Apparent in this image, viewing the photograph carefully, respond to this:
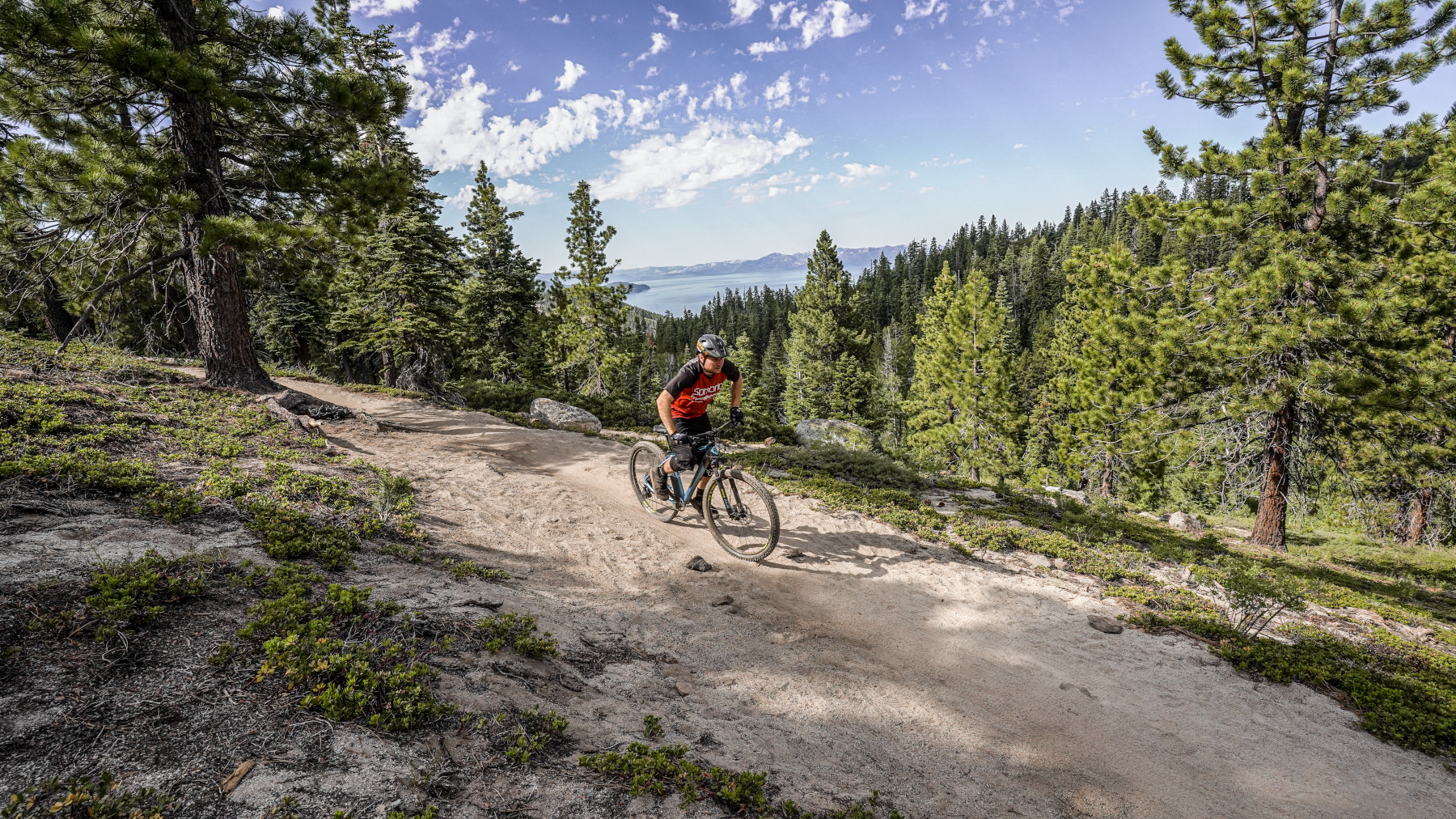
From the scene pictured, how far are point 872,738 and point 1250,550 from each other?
45.0ft

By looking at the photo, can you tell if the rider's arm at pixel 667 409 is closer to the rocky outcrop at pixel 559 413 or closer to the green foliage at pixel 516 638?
the green foliage at pixel 516 638

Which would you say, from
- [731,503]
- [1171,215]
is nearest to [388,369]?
[731,503]

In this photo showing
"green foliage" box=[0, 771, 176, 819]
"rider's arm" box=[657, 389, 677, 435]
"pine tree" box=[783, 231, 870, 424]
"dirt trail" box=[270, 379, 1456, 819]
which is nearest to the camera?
"green foliage" box=[0, 771, 176, 819]

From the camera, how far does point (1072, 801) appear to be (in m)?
4.14

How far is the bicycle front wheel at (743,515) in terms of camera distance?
25.1 feet

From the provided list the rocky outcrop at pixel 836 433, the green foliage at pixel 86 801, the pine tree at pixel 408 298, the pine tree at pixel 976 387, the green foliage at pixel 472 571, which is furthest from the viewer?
the pine tree at pixel 976 387

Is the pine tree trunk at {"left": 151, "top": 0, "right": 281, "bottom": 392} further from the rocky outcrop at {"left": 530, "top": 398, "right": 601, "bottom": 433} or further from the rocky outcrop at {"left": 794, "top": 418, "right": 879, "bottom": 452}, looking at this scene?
the rocky outcrop at {"left": 794, "top": 418, "right": 879, "bottom": 452}

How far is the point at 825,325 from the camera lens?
3556cm

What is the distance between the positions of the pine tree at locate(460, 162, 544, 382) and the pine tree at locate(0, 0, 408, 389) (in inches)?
808

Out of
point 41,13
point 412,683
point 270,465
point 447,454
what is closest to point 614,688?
point 412,683

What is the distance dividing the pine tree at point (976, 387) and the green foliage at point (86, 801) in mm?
29802

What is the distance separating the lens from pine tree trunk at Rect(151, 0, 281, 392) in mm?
10219

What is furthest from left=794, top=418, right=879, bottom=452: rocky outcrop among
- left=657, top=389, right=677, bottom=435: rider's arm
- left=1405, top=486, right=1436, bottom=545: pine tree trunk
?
left=657, top=389, right=677, bottom=435: rider's arm

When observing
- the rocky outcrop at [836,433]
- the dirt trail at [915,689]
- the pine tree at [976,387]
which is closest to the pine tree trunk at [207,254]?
the dirt trail at [915,689]
